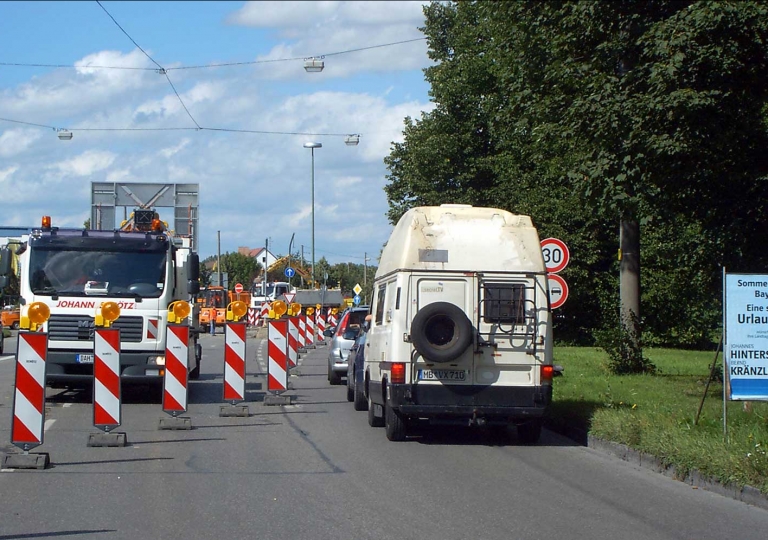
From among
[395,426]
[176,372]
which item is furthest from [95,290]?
[395,426]

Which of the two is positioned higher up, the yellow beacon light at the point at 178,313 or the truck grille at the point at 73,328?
the yellow beacon light at the point at 178,313

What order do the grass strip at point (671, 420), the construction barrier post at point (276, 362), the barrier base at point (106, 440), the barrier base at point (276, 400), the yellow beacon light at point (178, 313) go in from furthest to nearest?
1. the construction barrier post at point (276, 362)
2. the barrier base at point (276, 400)
3. the yellow beacon light at point (178, 313)
4. the barrier base at point (106, 440)
5. the grass strip at point (671, 420)

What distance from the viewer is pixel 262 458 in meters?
10.7

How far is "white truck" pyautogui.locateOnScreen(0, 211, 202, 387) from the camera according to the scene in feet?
50.2

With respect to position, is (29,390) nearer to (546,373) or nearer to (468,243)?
(468,243)

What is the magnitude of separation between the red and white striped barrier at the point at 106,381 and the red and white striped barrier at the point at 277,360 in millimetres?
5118

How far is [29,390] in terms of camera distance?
10.1 m

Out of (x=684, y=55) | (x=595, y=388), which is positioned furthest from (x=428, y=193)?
(x=684, y=55)

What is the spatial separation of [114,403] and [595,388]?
345 inches

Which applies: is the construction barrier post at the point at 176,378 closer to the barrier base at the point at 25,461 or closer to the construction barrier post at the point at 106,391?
the construction barrier post at the point at 106,391

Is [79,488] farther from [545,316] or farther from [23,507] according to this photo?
[545,316]

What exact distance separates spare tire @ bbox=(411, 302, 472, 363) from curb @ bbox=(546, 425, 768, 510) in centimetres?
211

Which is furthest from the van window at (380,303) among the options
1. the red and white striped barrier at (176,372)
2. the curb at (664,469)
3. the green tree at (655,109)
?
the green tree at (655,109)

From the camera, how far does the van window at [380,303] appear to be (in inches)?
528
